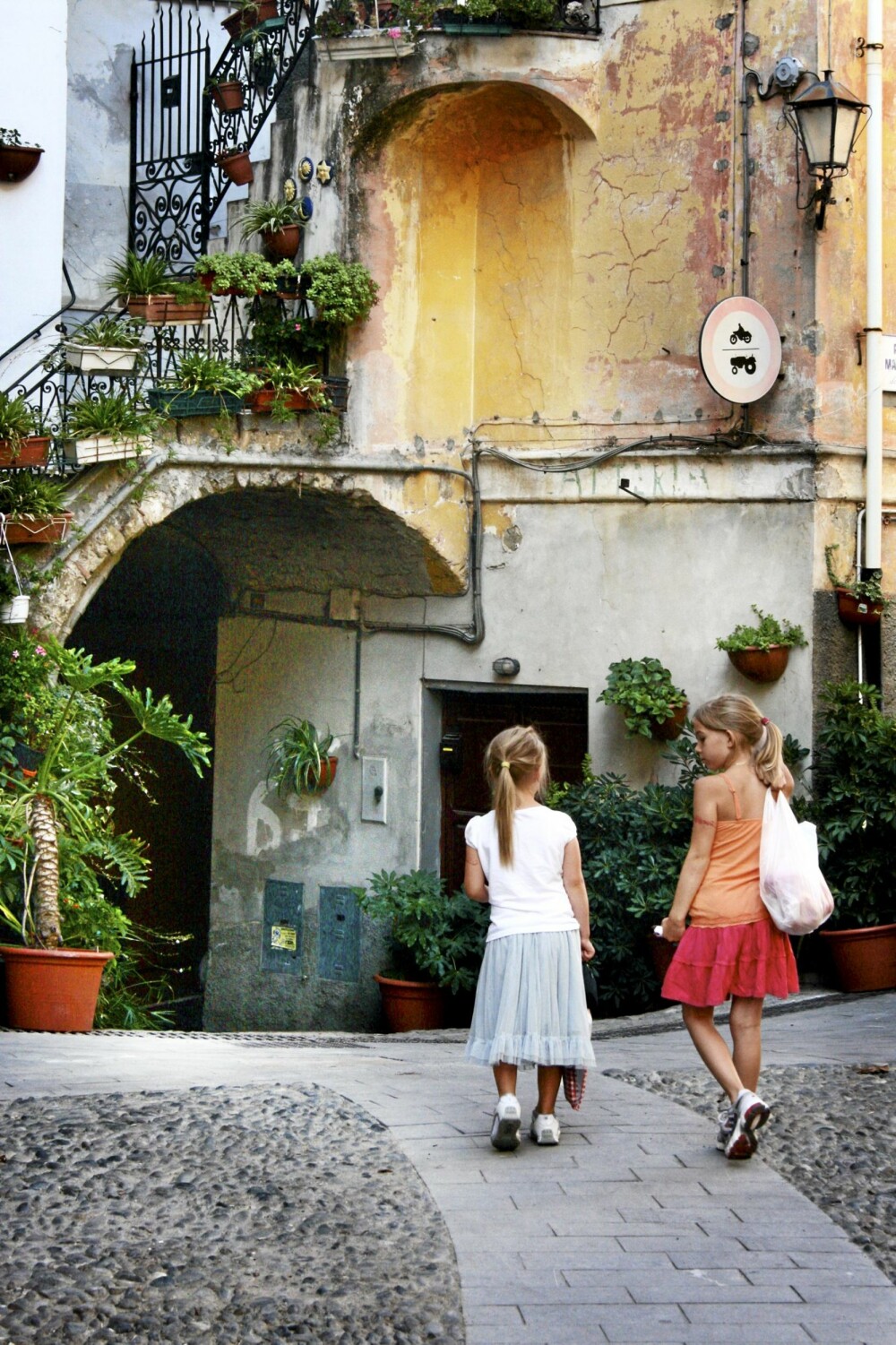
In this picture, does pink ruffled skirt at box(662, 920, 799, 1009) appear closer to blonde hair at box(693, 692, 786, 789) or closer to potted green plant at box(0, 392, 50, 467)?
blonde hair at box(693, 692, 786, 789)

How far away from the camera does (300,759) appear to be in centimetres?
1245

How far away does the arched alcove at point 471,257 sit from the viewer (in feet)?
37.0

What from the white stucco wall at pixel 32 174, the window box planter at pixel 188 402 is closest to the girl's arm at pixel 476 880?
the window box planter at pixel 188 402

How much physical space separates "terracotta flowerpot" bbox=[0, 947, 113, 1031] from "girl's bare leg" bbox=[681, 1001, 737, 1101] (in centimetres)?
385

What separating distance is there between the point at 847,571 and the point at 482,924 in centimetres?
349

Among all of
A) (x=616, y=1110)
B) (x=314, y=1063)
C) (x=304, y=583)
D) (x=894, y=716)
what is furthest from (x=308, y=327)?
(x=616, y=1110)

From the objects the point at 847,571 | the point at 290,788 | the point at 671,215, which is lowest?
the point at 290,788

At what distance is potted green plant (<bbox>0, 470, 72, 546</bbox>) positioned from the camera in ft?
30.6

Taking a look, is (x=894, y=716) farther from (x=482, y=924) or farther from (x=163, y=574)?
(x=163, y=574)

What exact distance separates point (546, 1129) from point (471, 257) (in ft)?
25.6

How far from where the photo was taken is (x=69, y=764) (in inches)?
350

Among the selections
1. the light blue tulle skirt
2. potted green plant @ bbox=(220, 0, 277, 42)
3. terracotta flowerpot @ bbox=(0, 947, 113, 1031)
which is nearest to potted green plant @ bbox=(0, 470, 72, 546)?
terracotta flowerpot @ bbox=(0, 947, 113, 1031)

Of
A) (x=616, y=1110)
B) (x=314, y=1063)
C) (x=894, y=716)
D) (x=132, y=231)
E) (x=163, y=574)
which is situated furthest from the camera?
(x=163, y=574)

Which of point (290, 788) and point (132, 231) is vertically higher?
point (132, 231)
